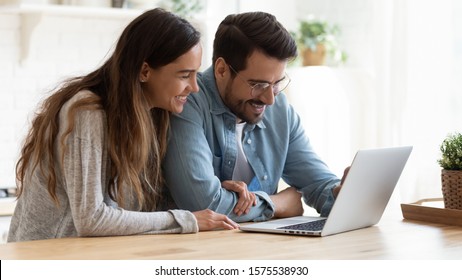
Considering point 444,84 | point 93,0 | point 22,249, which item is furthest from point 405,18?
point 22,249

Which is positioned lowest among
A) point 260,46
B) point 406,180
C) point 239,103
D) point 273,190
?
point 406,180

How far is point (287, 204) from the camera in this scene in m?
2.74

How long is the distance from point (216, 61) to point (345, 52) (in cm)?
228

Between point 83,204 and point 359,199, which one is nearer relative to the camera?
point 83,204

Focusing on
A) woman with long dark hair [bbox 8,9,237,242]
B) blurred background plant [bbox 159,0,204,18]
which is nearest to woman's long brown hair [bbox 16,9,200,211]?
woman with long dark hair [bbox 8,9,237,242]

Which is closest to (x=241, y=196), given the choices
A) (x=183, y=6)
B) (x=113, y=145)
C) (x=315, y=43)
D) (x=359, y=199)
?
(x=359, y=199)

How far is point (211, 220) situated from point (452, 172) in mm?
783

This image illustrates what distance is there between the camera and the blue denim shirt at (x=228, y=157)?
2504 millimetres

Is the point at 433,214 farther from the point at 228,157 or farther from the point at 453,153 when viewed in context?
the point at 228,157

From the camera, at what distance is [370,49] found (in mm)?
4793

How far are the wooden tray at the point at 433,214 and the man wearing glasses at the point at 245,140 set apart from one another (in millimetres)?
255
